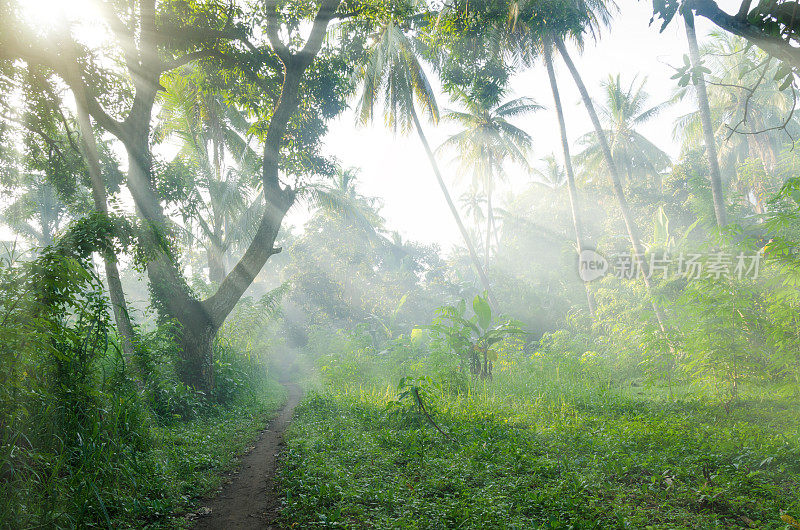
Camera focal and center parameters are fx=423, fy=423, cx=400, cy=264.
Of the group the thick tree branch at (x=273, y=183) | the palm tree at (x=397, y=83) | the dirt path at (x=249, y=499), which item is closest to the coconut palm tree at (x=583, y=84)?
the palm tree at (x=397, y=83)

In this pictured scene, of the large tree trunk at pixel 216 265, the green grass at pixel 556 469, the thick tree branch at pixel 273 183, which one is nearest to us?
the green grass at pixel 556 469

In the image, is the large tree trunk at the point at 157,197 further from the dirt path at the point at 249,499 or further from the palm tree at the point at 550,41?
the palm tree at the point at 550,41

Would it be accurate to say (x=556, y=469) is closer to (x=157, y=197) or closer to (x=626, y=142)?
(x=157, y=197)

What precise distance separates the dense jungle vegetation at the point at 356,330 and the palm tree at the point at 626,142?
491 cm

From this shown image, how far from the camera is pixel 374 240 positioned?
89.1ft

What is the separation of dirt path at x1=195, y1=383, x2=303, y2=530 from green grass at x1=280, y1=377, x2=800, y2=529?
22 cm

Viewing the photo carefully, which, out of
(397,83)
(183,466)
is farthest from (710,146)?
(183,466)

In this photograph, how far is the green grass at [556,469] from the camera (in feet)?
12.0

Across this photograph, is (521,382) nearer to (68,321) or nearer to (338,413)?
(338,413)

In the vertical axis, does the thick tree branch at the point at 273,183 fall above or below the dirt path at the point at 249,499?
above

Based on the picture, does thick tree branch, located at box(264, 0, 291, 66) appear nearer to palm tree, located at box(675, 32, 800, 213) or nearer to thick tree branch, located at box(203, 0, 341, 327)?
thick tree branch, located at box(203, 0, 341, 327)

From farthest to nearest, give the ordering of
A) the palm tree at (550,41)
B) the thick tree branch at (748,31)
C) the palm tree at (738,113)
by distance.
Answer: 1. the palm tree at (738,113)
2. the palm tree at (550,41)
3. the thick tree branch at (748,31)

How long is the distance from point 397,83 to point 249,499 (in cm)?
1556

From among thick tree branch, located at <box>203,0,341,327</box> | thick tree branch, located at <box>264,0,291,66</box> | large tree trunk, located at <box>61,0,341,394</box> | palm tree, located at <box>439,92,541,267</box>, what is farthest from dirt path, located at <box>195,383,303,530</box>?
palm tree, located at <box>439,92,541,267</box>
